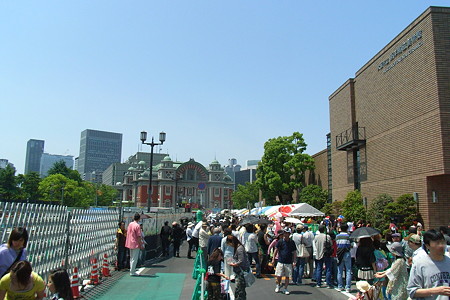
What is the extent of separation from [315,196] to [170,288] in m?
30.9

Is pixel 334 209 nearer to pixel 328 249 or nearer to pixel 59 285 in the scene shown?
pixel 328 249

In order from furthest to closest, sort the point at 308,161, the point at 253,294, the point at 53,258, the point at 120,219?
the point at 308,161 → the point at 120,219 → the point at 253,294 → the point at 53,258

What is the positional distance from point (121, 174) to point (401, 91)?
16889 centimetres

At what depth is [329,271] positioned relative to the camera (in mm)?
11211

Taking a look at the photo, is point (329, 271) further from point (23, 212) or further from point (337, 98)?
point (337, 98)

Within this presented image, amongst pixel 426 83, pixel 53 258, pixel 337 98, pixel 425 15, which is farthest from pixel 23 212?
pixel 337 98

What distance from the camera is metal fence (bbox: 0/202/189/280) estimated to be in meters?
7.34

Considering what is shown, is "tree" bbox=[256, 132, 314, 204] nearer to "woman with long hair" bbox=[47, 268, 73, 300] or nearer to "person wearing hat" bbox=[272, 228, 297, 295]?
"person wearing hat" bbox=[272, 228, 297, 295]

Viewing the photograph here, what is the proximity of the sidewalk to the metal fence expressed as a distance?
0.89 meters

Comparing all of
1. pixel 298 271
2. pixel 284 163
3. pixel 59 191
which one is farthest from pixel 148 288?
pixel 59 191

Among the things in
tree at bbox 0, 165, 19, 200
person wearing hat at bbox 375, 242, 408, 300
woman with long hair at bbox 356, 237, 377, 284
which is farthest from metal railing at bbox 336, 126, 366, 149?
tree at bbox 0, 165, 19, 200

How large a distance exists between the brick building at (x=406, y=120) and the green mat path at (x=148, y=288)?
1524 centimetres

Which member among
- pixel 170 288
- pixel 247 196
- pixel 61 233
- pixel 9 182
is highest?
pixel 9 182

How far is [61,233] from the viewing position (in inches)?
367
